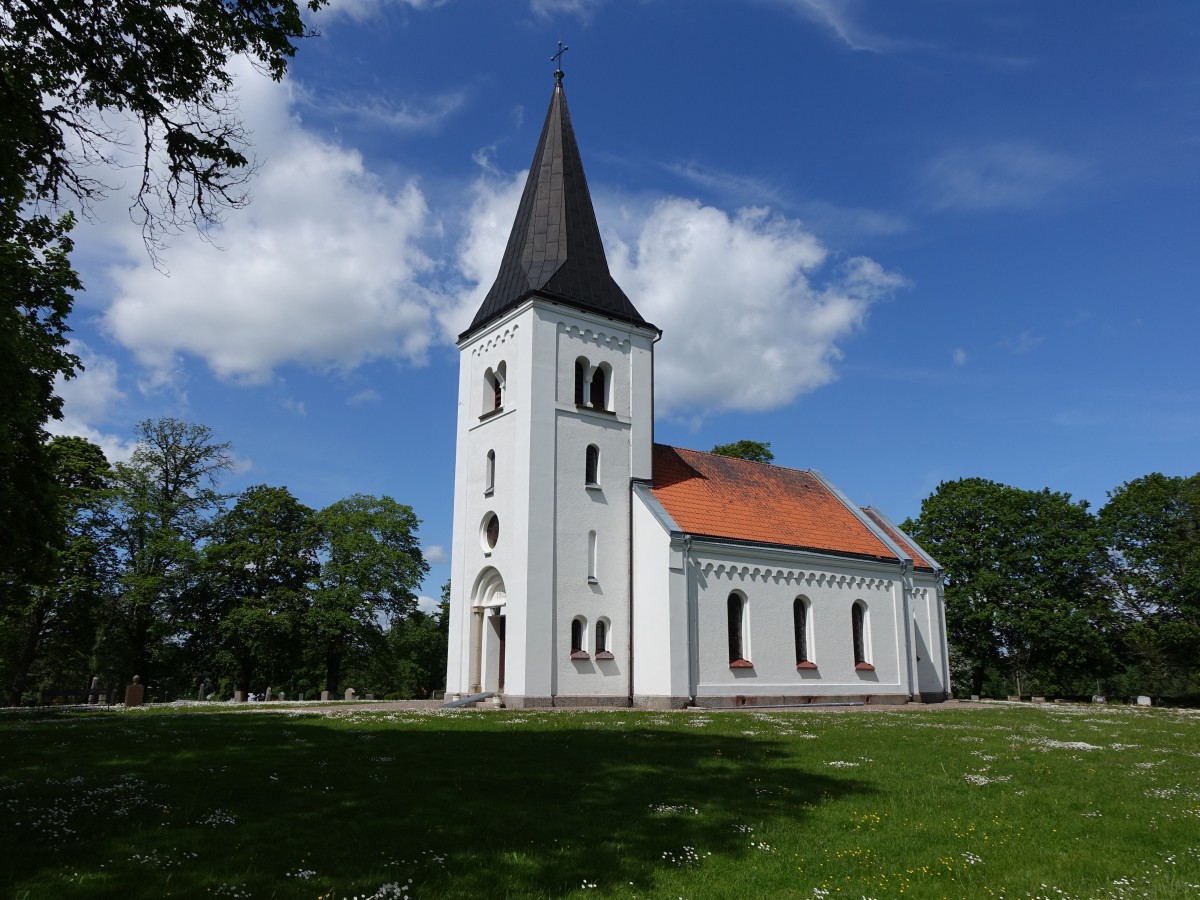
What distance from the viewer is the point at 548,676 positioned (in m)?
26.4

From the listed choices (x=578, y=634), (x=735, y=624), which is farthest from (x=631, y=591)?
(x=735, y=624)

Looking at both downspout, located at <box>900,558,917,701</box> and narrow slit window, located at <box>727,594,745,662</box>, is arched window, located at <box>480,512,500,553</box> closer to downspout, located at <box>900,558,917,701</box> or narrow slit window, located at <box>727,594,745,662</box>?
narrow slit window, located at <box>727,594,745,662</box>

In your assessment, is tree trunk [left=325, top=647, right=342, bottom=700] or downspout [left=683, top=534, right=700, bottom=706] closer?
downspout [left=683, top=534, right=700, bottom=706]

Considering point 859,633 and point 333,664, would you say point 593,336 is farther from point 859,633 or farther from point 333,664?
point 333,664

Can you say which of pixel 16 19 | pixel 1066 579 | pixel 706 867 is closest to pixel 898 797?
pixel 706 867

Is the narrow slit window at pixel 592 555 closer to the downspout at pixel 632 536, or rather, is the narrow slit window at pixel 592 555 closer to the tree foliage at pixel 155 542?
the downspout at pixel 632 536

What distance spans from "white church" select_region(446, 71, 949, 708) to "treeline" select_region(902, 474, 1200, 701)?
1520 cm

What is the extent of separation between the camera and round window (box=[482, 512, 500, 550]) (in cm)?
2972

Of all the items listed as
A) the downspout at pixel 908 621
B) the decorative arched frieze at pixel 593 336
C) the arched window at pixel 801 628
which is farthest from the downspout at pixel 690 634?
the downspout at pixel 908 621

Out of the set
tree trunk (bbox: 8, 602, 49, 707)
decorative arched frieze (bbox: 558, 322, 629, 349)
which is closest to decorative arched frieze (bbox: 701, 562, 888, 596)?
decorative arched frieze (bbox: 558, 322, 629, 349)

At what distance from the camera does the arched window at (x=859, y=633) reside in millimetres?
32844

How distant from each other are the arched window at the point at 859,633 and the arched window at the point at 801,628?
2388 millimetres

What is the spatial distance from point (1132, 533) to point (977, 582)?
351 inches

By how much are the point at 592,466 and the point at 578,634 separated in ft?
19.0
